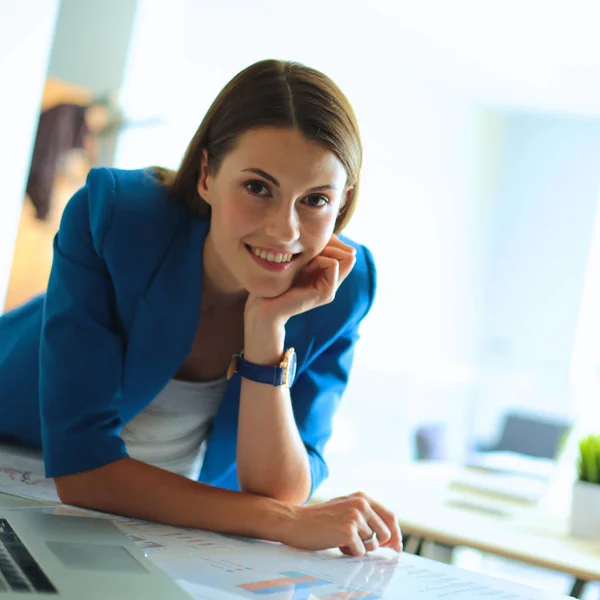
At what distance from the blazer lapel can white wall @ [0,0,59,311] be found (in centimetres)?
144

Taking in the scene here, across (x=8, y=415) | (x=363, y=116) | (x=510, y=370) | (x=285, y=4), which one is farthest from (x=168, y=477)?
(x=510, y=370)

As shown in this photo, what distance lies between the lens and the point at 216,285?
139 centimetres

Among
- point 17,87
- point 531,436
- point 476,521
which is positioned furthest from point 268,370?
point 531,436

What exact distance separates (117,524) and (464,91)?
658 centimetres

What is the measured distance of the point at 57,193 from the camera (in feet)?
12.9

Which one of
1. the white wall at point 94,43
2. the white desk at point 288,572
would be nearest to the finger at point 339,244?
the white desk at point 288,572

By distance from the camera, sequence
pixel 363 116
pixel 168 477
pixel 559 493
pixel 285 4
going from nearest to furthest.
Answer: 1. pixel 168 477
2. pixel 559 493
3. pixel 285 4
4. pixel 363 116

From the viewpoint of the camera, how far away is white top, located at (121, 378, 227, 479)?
1362 millimetres

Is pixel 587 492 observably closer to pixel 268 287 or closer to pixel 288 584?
pixel 268 287

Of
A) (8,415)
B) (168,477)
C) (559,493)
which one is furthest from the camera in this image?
(559,493)

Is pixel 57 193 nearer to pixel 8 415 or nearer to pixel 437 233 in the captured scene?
pixel 8 415

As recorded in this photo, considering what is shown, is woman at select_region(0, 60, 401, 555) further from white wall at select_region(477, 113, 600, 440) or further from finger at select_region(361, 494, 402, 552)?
white wall at select_region(477, 113, 600, 440)

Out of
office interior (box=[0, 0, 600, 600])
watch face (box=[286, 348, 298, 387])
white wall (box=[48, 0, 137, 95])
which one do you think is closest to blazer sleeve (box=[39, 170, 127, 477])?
watch face (box=[286, 348, 298, 387])

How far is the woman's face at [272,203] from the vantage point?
1170 millimetres
